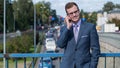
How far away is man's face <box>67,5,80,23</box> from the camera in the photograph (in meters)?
4.98

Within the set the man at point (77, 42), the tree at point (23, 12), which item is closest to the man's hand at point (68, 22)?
the man at point (77, 42)

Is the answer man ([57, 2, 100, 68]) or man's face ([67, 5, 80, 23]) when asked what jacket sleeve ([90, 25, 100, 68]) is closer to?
man ([57, 2, 100, 68])

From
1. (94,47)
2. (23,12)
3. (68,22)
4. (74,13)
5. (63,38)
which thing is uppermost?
(23,12)

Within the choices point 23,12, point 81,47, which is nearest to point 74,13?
point 81,47

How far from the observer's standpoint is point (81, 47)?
5047 mm

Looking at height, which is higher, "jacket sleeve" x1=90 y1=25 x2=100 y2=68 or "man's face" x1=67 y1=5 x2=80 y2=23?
"man's face" x1=67 y1=5 x2=80 y2=23

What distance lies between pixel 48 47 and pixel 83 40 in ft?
156

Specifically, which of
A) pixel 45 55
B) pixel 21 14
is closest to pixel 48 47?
pixel 45 55

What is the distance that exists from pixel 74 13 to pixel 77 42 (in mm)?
413

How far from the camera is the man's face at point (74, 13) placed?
4984 millimetres

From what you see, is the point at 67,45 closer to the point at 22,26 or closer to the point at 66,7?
the point at 66,7

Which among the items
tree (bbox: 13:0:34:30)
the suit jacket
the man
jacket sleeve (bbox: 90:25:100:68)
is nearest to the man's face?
the man

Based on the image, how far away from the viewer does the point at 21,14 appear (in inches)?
4348

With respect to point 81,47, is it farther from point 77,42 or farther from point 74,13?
point 74,13
